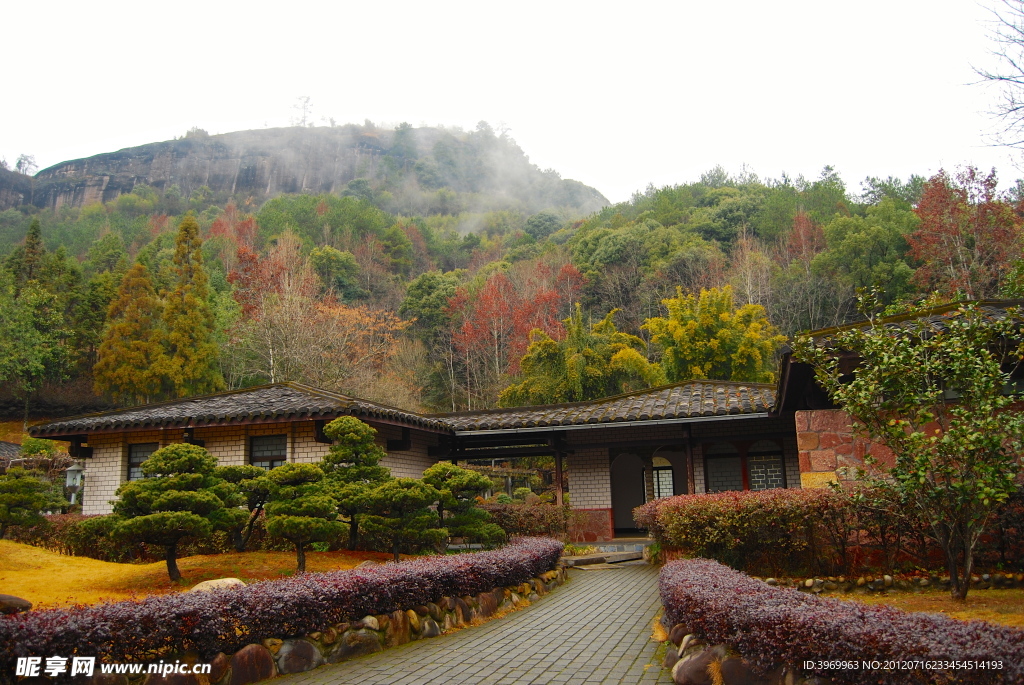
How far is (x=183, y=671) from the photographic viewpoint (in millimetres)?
4949

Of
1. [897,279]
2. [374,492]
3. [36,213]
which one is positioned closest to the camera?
[374,492]

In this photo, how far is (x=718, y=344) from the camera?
2283cm

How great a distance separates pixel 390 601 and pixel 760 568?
4.73 metres

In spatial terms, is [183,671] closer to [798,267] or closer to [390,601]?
[390,601]

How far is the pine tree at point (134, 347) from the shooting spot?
31.1m

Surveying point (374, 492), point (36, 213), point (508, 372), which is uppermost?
point (36, 213)

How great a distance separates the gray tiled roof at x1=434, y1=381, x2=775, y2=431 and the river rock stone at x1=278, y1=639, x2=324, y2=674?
9773 mm

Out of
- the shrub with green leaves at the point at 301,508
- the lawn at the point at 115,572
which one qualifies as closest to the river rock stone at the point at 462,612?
the shrub with green leaves at the point at 301,508

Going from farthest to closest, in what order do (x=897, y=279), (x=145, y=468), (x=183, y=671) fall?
(x=897, y=279) → (x=145, y=468) → (x=183, y=671)

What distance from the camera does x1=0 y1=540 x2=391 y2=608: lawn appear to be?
896 cm

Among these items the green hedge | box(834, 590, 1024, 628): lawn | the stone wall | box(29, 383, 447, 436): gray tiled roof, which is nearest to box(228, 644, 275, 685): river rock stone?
the stone wall

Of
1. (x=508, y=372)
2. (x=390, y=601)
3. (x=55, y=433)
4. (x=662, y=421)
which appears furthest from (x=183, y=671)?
(x=508, y=372)

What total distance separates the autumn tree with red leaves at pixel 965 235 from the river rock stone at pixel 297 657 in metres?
24.7

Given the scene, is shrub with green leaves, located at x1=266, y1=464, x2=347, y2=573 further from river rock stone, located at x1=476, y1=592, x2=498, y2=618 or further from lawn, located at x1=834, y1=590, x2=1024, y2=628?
lawn, located at x1=834, y1=590, x2=1024, y2=628
